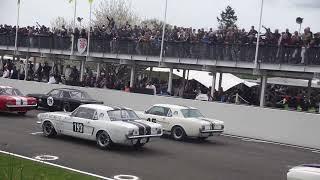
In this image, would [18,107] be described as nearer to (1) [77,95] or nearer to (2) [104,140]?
(1) [77,95]

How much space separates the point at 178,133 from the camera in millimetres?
18406

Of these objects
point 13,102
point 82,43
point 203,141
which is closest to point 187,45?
point 82,43

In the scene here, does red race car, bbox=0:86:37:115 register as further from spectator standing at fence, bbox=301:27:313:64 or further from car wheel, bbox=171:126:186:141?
spectator standing at fence, bbox=301:27:313:64

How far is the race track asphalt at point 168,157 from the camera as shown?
1204cm

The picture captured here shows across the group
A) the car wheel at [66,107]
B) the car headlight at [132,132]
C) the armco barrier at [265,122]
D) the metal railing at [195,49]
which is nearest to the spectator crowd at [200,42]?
the metal railing at [195,49]

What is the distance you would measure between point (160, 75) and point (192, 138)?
28.9 metres

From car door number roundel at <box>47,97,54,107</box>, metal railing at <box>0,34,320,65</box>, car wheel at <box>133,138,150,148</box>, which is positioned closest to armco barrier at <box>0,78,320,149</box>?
metal railing at <box>0,34,320,65</box>

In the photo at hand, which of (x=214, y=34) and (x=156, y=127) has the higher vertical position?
(x=214, y=34)

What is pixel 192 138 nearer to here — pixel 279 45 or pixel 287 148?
pixel 287 148

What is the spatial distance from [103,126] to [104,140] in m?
0.40

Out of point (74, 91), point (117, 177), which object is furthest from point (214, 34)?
point (117, 177)

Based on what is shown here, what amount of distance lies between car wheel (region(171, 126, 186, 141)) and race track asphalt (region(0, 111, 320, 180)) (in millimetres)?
351

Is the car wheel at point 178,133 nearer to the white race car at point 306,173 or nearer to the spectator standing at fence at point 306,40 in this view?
the spectator standing at fence at point 306,40

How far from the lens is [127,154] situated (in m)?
14.2
